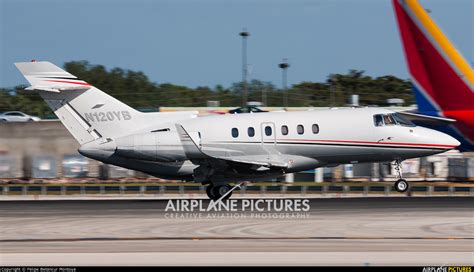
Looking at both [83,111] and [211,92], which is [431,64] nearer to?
[83,111]

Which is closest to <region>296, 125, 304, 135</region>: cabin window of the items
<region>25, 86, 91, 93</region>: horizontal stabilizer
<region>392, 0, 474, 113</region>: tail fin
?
<region>392, 0, 474, 113</region>: tail fin

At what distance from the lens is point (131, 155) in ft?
88.3

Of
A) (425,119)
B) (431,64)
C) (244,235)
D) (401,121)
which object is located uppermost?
(431,64)

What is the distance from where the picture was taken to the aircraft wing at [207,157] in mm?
26297

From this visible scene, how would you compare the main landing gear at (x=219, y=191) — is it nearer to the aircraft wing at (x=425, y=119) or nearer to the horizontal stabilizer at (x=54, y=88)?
the horizontal stabilizer at (x=54, y=88)

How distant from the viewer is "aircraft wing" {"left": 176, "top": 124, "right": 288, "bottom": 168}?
2630cm

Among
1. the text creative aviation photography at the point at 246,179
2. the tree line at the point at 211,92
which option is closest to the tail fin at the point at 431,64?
the text creative aviation photography at the point at 246,179

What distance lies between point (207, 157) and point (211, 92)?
5814cm

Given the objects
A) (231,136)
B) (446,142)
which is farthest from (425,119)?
(231,136)

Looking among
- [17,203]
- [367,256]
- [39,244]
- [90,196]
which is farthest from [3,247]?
[90,196]

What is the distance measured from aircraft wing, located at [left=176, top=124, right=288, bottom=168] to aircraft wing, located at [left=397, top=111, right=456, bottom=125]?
5.98 metres

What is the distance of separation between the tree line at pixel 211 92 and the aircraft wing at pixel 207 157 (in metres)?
36.3

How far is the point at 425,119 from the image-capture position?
99.5 feet

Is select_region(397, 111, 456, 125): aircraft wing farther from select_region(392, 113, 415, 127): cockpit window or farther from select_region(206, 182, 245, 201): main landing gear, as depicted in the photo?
select_region(206, 182, 245, 201): main landing gear
